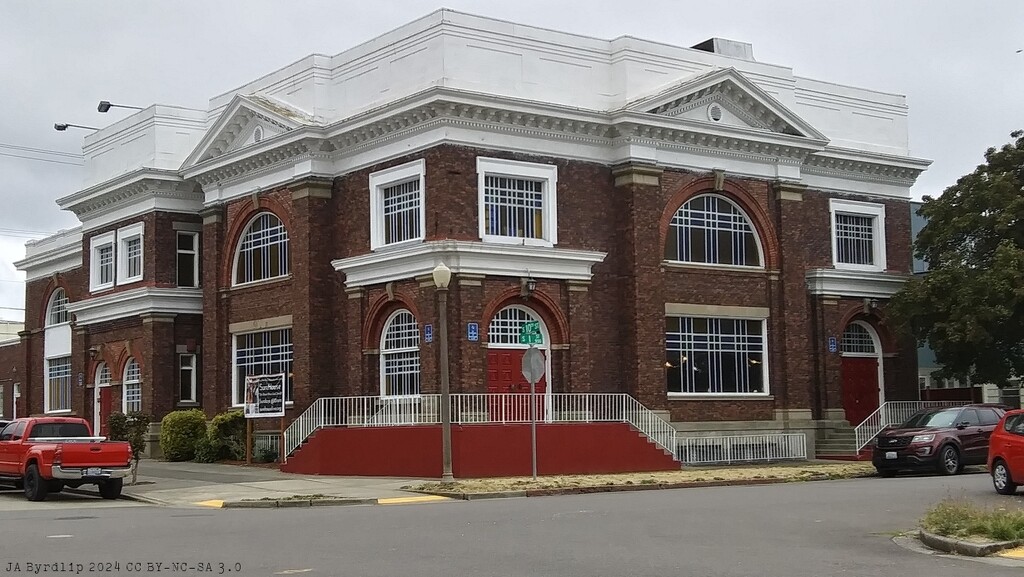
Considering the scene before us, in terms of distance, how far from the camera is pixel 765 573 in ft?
41.7

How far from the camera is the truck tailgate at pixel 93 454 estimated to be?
24422 mm

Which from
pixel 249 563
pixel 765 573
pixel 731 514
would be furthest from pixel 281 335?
pixel 765 573

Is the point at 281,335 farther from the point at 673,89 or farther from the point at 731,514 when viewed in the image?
the point at 731,514

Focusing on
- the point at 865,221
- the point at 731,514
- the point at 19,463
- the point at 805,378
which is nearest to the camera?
the point at 731,514

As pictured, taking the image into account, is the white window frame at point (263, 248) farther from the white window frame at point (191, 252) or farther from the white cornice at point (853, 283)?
the white cornice at point (853, 283)

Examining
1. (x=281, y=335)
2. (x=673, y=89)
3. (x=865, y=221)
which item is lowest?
(x=281, y=335)

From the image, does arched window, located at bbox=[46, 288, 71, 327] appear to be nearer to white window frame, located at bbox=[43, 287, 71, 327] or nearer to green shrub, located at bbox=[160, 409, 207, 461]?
white window frame, located at bbox=[43, 287, 71, 327]

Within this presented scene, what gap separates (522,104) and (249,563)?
19.9 m

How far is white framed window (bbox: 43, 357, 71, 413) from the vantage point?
4853 centimetres

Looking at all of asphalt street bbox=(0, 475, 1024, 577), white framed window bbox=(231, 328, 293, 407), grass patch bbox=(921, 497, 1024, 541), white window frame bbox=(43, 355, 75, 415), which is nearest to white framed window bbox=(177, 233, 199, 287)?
white framed window bbox=(231, 328, 293, 407)

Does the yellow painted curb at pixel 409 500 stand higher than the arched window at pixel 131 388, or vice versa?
the arched window at pixel 131 388

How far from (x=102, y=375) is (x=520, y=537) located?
3143 centimetres

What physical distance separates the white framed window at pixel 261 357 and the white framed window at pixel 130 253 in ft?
17.9

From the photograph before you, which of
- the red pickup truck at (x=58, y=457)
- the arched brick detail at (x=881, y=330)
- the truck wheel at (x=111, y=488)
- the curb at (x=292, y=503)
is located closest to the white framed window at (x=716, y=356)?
the arched brick detail at (x=881, y=330)
